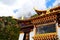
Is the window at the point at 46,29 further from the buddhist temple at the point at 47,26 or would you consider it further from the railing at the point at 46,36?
the railing at the point at 46,36

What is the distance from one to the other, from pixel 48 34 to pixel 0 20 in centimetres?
917

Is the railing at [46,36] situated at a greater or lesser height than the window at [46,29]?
lesser

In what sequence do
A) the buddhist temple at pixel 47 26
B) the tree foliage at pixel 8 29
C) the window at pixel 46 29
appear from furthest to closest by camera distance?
1. the tree foliage at pixel 8 29
2. the window at pixel 46 29
3. the buddhist temple at pixel 47 26

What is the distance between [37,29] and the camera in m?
14.8

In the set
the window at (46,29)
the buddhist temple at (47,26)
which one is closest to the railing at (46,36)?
the buddhist temple at (47,26)

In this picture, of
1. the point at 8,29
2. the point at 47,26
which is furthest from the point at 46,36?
the point at 8,29

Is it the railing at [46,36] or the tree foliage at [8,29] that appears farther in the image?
the tree foliage at [8,29]

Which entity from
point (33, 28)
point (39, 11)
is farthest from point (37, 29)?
point (39, 11)

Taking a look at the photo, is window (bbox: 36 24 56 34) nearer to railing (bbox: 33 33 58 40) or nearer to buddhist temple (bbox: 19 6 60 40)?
buddhist temple (bbox: 19 6 60 40)

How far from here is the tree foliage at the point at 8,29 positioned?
18969 mm

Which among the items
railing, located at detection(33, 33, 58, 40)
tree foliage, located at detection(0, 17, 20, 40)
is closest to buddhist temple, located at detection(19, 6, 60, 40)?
railing, located at detection(33, 33, 58, 40)

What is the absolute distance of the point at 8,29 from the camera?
19.5 m

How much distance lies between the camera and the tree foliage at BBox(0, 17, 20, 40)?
1897 centimetres

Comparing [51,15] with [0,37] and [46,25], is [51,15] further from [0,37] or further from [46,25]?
[0,37]
